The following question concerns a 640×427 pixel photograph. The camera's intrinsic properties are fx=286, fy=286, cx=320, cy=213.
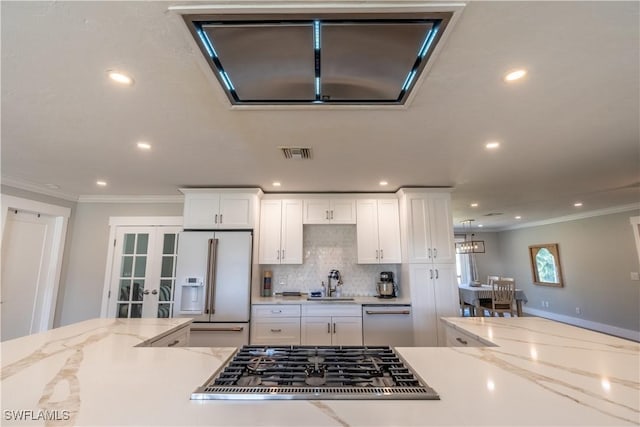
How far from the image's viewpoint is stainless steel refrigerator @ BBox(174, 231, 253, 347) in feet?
11.0

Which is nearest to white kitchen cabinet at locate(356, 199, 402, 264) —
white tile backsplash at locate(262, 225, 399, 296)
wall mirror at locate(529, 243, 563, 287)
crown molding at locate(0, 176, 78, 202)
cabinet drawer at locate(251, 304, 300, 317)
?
white tile backsplash at locate(262, 225, 399, 296)

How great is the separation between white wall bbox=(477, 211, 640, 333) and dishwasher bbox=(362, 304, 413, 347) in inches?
196

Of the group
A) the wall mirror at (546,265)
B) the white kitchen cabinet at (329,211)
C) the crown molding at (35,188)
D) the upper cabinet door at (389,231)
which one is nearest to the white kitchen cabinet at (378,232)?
the upper cabinet door at (389,231)

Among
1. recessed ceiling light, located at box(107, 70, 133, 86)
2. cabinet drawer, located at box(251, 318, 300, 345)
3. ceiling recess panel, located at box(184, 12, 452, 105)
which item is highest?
recessed ceiling light, located at box(107, 70, 133, 86)

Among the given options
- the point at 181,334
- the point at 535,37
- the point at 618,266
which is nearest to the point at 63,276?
the point at 181,334

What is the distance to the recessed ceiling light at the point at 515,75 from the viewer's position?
151cm

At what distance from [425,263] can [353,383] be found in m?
2.90

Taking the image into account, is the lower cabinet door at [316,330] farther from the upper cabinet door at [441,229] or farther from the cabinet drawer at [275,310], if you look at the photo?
the upper cabinet door at [441,229]

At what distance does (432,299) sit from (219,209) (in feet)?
9.73

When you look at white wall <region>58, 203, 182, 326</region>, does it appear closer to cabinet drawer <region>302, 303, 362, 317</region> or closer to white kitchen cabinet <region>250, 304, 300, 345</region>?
white kitchen cabinet <region>250, 304, 300, 345</region>

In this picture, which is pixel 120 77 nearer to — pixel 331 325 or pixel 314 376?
pixel 314 376

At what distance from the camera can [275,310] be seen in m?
3.50

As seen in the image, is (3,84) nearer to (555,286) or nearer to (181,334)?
(181,334)

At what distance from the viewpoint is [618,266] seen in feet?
18.0
